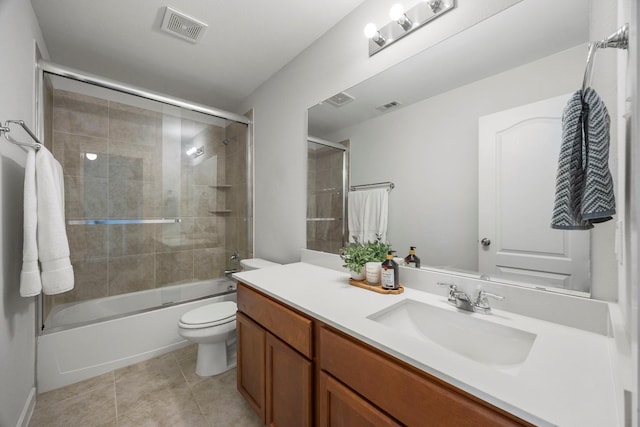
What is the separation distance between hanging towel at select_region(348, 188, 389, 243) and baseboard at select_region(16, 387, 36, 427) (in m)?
2.02

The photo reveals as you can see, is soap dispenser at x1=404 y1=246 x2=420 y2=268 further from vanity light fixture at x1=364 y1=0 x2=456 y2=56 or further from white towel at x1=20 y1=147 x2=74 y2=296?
white towel at x1=20 y1=147 x2=74 y2=296

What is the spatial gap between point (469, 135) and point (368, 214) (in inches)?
26.0

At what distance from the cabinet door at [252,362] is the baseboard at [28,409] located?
1.12 metres

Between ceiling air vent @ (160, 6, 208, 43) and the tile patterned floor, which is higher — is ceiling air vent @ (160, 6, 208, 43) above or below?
above

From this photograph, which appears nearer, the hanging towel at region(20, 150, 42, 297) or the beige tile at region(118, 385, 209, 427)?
the hanging towel at region(20, 150, 42, 297)

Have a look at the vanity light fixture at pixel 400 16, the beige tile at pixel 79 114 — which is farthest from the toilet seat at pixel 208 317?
the vanity light fixture at pixel 400 16

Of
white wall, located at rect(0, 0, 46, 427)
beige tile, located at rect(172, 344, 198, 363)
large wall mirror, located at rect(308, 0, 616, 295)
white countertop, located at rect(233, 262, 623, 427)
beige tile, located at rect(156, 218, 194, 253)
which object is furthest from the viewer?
beige tile, located at rect(156, 218, 194, 253)

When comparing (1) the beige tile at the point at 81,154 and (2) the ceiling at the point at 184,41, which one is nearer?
(2) the ceiling at the point at 184,41

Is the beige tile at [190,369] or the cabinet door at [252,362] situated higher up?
the cabinet door at [252,362]

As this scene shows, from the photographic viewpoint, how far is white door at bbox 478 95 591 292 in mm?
919

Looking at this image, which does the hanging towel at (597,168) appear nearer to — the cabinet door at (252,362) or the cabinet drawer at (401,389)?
the cabinet drawer at (401,389)

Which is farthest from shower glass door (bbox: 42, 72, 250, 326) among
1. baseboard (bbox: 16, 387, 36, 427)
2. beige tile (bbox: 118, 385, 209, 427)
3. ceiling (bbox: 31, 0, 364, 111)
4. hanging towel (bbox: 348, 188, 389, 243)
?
hanging towel (bbox: 348, 188, 389, 243)

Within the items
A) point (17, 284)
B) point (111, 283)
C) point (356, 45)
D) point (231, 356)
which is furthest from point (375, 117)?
point (111, 283)

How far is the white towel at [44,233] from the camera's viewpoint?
1330mm
